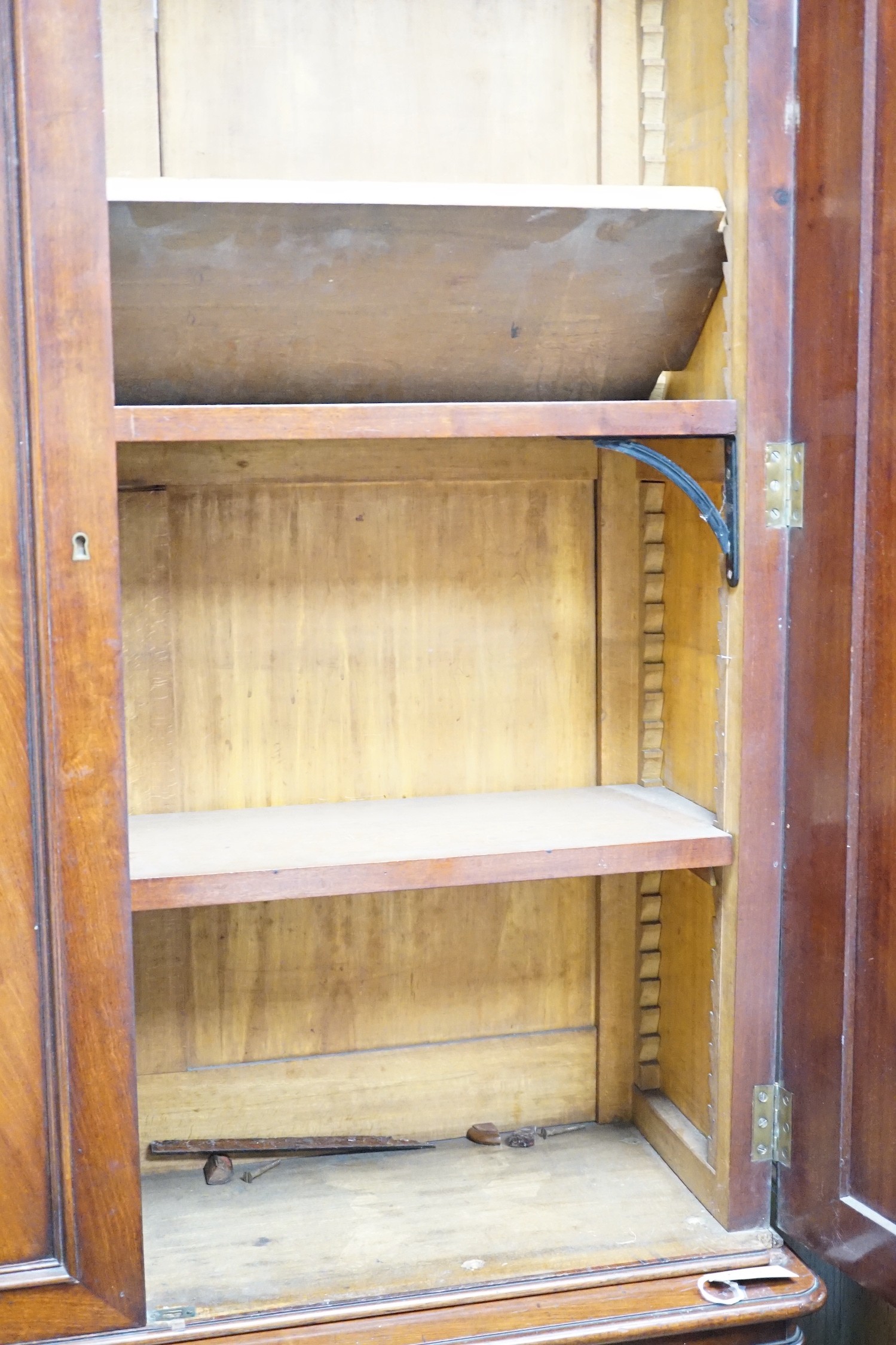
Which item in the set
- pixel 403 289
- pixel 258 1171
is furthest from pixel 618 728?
pixel 258 1171

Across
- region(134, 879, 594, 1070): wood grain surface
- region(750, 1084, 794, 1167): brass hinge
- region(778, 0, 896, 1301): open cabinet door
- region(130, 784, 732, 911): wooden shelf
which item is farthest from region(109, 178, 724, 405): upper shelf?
region(750, 1084, 794, 1167): brass hinge

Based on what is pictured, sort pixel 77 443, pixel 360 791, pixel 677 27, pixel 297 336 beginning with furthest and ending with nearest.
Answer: pixel 360 791 < pixel 677 27 < pixel 297 336 < pixel 77 443

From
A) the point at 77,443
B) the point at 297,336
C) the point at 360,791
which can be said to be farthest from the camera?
the point at 360,791

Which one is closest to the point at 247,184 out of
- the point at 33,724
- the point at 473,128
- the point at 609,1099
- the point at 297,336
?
the point at 297,336

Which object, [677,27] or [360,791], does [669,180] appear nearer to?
[677,27]

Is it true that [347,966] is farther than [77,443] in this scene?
Yes

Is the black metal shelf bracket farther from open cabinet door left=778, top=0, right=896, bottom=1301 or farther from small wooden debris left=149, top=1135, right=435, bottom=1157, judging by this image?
small wooden debris left=149, top=1135, right=435, bottom=1157

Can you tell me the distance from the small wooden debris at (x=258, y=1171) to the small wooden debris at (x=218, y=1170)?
0.06ft

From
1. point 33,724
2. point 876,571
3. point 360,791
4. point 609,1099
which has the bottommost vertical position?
point 609,1099

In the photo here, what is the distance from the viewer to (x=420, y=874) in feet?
4.90

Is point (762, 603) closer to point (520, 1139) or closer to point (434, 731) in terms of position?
point (434, 731)

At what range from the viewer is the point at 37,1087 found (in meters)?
1.32

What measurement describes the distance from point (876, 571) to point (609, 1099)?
1.05 metres

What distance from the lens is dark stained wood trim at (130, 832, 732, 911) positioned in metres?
1.42
